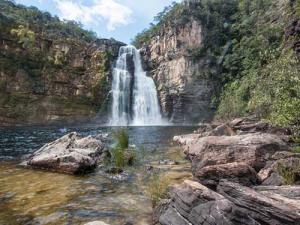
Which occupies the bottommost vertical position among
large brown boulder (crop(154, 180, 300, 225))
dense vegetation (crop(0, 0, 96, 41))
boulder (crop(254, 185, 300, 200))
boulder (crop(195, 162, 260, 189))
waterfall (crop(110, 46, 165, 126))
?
large brown boulder (crop(154, 180, 300, 225))

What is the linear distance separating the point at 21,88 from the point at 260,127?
44973mm

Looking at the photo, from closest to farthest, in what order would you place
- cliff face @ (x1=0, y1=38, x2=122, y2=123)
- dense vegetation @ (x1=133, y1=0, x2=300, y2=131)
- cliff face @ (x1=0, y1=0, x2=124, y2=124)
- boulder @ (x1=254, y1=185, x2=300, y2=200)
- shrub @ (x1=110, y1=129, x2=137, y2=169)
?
boulder @ (x1=254, y1=185, x2=300, y2=200), shrub @ (x1=110, y1=129, x2=137, y2=169), dense vegetation @ (x1=133, y1=0, x2=300, y2=131), cliff face @ (x1=0, y1=38, x2=122, y2=123), cliff face @ (x1=0, y1=0, x2=124, y2=124)

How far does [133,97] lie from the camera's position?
186 feet

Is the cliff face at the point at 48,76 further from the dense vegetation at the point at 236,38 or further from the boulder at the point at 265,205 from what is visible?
the boulder at the point at 265,205

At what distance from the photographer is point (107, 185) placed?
11758 mm

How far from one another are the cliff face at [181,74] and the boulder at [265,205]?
51036 millimetres

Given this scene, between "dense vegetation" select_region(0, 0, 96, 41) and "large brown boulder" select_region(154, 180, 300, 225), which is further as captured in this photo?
"dense vegetation" select_region(0, 0, 96, 41)

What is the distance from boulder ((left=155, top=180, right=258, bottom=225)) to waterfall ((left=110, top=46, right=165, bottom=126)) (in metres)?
47.2

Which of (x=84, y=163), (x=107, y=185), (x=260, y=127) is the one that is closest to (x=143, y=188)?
(x=107, y=185)

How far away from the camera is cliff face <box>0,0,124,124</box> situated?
5328 centimetres

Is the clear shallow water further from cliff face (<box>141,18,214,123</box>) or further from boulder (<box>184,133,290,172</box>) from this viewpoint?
cliff face (<box>141,18,214,123</box>)

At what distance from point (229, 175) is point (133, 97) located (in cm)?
4919

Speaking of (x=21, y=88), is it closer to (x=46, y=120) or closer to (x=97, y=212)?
(x=46, y=120)

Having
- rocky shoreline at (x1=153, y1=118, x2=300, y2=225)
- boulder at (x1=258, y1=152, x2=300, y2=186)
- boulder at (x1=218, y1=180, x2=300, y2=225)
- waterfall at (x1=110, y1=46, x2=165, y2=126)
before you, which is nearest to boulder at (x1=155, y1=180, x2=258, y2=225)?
rocky shoreline at (x1=153, y1=118, x2=300, y2=225)
